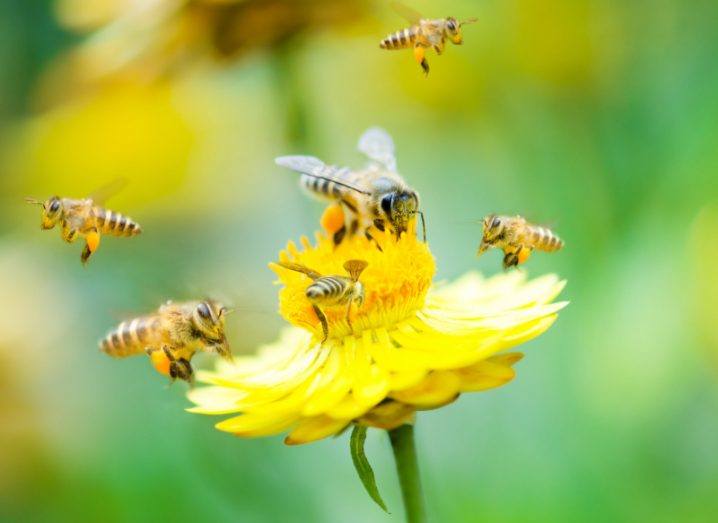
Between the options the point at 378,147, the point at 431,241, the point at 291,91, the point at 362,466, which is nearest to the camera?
the point at 362,466

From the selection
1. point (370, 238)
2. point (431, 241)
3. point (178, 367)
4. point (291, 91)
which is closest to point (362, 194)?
point (370, 238)

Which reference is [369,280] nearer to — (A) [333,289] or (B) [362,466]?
(A) [333,289]

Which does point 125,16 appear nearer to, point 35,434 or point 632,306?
point 35,434

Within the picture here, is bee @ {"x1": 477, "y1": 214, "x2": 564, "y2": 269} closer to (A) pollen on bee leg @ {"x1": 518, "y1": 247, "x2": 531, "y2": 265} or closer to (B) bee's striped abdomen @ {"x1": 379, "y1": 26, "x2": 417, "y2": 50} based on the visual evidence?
(A) pollen on bee leg @ {"x1": 518, "y1": 247, "x2": 531, "y2": 265}

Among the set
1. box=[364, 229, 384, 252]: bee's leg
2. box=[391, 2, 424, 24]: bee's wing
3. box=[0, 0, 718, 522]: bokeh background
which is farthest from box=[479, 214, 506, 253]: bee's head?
box=[0, 0, 718, 522]: bokeh background

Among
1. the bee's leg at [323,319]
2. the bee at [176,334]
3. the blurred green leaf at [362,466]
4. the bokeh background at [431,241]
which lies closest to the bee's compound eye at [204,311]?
the bee at [176,334]

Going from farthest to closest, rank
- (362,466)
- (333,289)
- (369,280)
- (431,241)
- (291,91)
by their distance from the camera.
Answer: (431,241)
(291,91)
(369,280)
(333,289)
(362,466)
